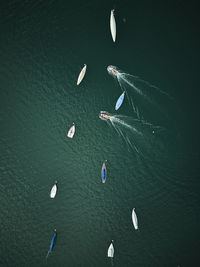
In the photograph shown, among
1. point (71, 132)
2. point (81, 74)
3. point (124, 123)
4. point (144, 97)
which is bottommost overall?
point (71, 132)

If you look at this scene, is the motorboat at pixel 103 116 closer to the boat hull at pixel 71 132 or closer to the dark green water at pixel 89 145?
the dark green water at pixel 89 145

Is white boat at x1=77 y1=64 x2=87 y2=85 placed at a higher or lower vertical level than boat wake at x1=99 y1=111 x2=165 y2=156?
higher

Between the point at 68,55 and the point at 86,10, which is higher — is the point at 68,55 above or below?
below

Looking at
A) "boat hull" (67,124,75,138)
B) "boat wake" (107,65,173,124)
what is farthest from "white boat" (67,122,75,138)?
"boat wake" (107,65,173,124)

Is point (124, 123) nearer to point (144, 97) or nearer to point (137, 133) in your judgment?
point (137, 133)

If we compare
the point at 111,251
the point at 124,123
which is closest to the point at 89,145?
the point at 124,123

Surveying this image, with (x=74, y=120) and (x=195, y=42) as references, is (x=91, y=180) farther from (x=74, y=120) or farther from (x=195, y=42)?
(x=195, y=42)

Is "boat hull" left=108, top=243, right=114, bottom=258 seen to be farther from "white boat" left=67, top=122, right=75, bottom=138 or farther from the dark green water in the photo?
"white boat" left=67, top=122, right=75, bottom=138

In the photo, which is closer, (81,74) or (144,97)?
(81,74)

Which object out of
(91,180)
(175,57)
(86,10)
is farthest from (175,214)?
(86,10)
